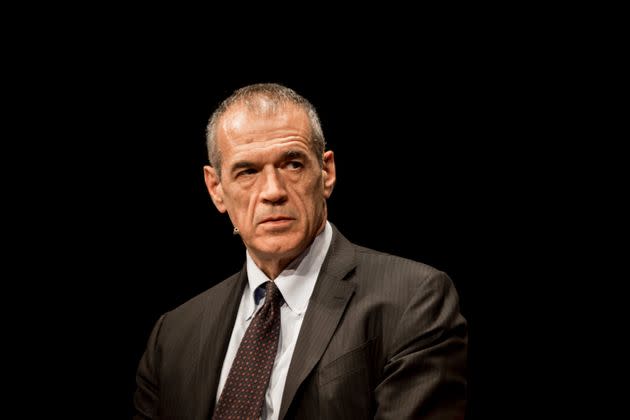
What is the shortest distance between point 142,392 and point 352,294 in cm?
94

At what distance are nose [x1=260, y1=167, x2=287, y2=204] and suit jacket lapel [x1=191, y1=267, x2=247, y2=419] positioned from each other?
416 millimetres

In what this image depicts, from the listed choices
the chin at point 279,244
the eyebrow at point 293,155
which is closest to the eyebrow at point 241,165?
the eyebrow at point 293,155

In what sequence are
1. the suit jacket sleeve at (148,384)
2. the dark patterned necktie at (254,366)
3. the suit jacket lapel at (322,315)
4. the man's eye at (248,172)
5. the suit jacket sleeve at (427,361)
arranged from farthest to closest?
the suit jacket sleeve at (148,384), the man's eye at (248,172), the dark patterned necktie at (254,366), the suit jacket lapel at (322,315), the suit jacket sleeve at (427,361)

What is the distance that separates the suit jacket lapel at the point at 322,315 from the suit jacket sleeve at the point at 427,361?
199 millimetres

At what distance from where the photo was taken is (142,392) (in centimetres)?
302

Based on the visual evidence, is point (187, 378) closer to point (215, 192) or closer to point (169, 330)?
point (169, 330)

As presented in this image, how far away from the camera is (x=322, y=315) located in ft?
8.37

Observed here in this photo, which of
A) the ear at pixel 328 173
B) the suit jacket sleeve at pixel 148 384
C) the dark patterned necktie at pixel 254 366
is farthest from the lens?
the suit jacket sleeve at pixel 148 384

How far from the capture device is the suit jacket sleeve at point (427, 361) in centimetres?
233

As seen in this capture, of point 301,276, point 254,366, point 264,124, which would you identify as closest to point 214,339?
point 254,366

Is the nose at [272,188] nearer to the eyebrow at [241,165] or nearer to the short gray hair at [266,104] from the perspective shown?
the eyebrow at [241,165]

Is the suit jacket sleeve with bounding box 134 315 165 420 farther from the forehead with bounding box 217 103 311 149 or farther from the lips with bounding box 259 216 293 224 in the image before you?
the forehead with bounding box 217 103 311 149

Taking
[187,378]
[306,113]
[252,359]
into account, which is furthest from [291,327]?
[306,113]

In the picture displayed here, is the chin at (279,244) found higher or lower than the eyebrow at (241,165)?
lower
